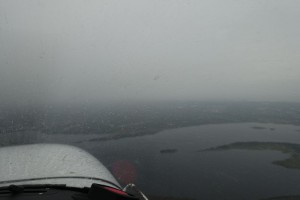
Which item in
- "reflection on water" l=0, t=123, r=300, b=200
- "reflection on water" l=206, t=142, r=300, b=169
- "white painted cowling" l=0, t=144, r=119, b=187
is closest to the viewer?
"white painted cowling" l=0, t=144, r=119, b=187

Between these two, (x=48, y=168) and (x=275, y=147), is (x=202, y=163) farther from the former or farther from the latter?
(x=48, y=168)

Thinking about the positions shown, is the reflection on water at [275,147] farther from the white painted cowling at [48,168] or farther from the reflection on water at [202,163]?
the white painted cowling at [48,168]

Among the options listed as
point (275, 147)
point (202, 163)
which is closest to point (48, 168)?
point (202, 163)

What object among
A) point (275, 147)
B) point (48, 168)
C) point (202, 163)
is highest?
point (48, 168)

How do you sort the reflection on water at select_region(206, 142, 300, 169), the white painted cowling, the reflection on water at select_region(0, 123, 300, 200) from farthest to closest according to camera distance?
the reflection on water at select_region(206, 142, 300, 169) < the reflection on water at select_region(0, 123, 300, 200) < the white painted cowling

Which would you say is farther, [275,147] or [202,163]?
[275,147]

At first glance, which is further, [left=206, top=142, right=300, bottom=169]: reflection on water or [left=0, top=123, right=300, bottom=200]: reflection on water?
[left=206, top=142, right=300, bottom=169]: reflection on water

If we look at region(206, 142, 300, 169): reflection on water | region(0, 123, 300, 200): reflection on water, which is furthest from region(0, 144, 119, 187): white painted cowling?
region(206, 142, 300, 169): reflection on water

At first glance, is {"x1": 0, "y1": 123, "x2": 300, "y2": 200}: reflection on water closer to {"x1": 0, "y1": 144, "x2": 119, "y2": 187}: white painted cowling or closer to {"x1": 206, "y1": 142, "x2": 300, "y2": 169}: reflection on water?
{"x1": 206, "y1": 142, "x2": 300, "y2": 169}: reflection on water

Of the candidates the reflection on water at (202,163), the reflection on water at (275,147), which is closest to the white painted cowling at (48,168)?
the reflection on water at (202,163)

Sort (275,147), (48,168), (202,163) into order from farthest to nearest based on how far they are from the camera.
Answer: (275,147)
(202,163)
(48,168)
